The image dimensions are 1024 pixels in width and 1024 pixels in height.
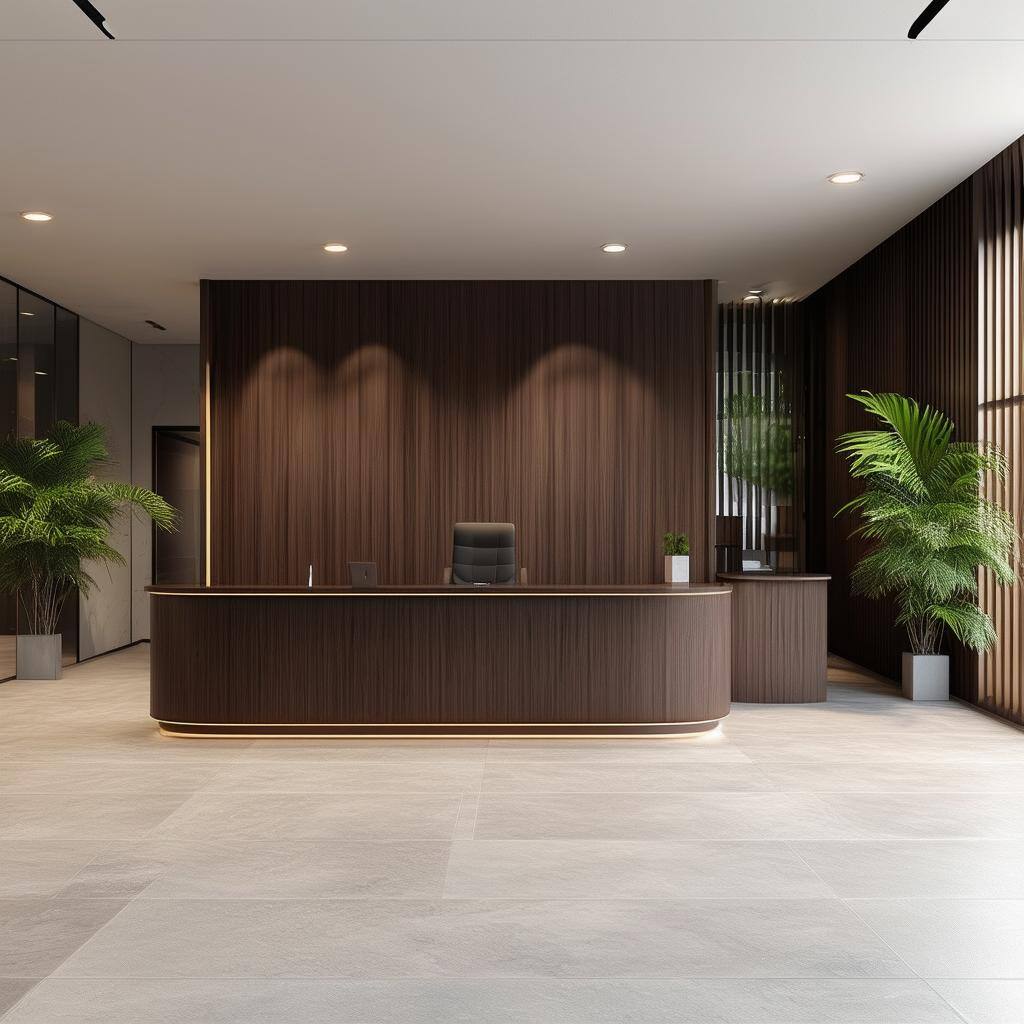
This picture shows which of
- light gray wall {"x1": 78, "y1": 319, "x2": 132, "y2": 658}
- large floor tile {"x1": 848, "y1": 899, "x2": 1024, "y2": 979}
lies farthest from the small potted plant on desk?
light gray wall {"x1": 78, "y1": 319, "x2": 132, "y2": 658}

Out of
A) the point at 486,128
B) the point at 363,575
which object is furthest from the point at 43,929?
the point at 486,128

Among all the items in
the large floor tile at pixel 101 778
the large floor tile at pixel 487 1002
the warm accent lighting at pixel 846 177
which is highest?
the warm accent lighting at pixel 846 177

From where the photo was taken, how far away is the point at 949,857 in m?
4.04

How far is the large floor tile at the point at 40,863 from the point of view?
3.72 metres

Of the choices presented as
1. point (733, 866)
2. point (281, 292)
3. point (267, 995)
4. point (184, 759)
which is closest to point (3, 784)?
point (184, 759)

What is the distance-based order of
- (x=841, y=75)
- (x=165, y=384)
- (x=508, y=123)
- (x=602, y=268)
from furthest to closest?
1. (x=165, y=384)
2. (x=602, y=268)
3. (x=508, y=123)
4. (x=841, y=75)

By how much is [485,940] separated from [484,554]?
14.1 ft

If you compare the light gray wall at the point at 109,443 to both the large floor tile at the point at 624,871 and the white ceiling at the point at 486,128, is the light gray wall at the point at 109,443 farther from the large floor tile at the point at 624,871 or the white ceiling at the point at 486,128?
the large floor tile at the point at 624,871

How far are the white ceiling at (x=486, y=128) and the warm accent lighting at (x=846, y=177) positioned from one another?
11cm

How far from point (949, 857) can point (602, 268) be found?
18.5ft

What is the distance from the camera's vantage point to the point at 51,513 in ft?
28.6

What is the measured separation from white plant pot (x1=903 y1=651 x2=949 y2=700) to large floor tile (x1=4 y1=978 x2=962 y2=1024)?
15.5 feet

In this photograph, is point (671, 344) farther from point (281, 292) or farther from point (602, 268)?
point (281, 292)

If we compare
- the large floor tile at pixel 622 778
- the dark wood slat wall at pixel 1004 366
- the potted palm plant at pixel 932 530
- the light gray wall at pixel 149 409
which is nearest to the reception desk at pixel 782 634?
the potted palm plant at pixel 932 530
